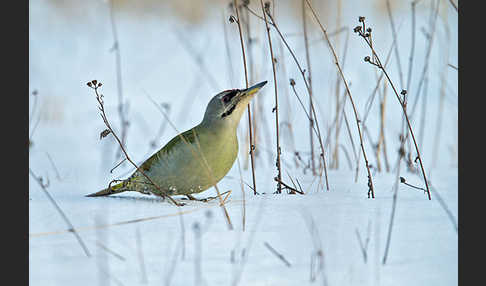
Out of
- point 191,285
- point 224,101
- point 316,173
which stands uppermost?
point 224,101

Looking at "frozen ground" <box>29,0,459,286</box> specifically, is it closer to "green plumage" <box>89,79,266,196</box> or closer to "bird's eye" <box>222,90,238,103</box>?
"green plumage" <box>89,79,266,196</box>

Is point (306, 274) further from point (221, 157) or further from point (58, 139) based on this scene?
point (58, 139)

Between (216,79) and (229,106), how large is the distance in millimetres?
7537

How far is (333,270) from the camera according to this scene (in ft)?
7.82

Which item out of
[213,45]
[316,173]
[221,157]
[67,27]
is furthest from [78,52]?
Result: [221,157]

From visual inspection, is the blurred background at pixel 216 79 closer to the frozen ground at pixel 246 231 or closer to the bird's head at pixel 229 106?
the frozen ground at pixel 246 231

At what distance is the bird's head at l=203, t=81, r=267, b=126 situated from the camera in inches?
146

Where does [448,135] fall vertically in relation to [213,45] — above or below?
below

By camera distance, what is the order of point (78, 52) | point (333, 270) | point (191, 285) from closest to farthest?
point (191, 285) < point (333, 270) < point (78, 52)

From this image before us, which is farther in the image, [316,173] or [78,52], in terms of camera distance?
[78,52]

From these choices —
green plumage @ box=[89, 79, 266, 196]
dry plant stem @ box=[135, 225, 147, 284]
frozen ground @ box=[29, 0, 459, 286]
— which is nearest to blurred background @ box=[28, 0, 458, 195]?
frozen ground @ box=[29, 0, 459, 286]

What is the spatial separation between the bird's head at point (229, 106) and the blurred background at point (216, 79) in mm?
798

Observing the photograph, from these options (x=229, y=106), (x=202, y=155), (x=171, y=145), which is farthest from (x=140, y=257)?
(x=229, y=106)

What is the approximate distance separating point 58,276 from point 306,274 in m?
0.99
